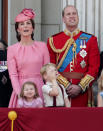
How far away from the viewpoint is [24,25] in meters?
6.35

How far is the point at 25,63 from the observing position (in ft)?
20.6

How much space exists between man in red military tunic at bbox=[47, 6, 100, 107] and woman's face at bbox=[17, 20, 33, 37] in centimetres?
56

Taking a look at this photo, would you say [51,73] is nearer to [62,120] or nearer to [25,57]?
[25,57]

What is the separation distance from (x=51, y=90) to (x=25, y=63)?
44 centimetres

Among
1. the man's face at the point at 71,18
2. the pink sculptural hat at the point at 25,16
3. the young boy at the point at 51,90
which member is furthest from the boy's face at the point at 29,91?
the man's face at the point at 71,18

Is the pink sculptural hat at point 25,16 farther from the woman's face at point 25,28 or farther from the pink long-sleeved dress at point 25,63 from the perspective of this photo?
the pink long-sleeved dress at point 25,63

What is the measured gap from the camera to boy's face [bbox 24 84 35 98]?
6086 mm

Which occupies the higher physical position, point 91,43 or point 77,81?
point 91,43

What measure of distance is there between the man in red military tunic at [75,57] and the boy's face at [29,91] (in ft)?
2.13

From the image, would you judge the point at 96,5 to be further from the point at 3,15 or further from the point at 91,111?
the point at 91,111

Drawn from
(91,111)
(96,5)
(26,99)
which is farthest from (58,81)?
(96,5)

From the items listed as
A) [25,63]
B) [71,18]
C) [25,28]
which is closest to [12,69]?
[25,63]

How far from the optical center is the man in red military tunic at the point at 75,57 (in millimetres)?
6652

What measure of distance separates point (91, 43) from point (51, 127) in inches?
63.0
